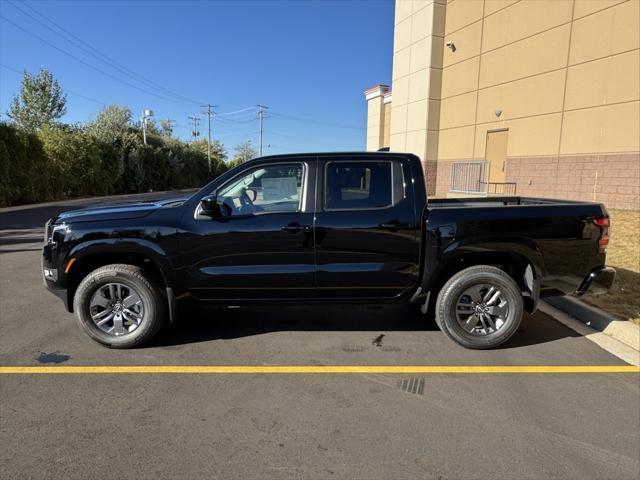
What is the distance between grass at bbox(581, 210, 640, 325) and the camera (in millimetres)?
5547

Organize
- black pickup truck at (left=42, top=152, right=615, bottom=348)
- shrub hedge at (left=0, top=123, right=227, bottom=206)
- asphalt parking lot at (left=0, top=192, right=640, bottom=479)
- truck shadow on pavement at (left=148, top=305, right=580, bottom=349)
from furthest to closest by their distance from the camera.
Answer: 1. shrub hedge at (left=0, top=123, right=227, bottom=206)
2. truck shadow on pavement at (left=148, top=305, right=580, bottom=349)
3. black pickup truck at (left=42, top=152, right=615, bottom=348)
4. asphalt parking lot at (left=0, top=192, right=640, bottom=479)

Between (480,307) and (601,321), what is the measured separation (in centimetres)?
167

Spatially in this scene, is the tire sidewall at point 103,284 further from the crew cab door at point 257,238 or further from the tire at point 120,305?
the crew cab door at point 257,238

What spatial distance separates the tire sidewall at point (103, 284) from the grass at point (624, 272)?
4.45 metres

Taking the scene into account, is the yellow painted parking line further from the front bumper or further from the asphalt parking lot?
the front bumper

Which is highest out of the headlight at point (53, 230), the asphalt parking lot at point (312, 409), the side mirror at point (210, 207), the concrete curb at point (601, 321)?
the side mirror at point (210, 207)

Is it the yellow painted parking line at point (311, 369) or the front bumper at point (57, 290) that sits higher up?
the front bumper at point (57, 290)

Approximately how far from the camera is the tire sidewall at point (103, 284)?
175 inches

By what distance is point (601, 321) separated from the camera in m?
5.19

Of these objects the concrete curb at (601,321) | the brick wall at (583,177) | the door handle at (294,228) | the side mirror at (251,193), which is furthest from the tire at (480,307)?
the brick wall at (583,177)

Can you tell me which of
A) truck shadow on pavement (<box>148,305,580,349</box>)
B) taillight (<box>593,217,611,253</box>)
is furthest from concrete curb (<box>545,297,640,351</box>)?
taillight (<box>593,217,611,253</box>)

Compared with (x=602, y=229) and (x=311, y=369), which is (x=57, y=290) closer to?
(x=311, y=369)

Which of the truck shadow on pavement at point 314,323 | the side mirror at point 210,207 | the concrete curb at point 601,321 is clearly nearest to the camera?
the side mirror at point 210,207

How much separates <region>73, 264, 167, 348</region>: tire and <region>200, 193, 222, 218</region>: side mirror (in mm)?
879
